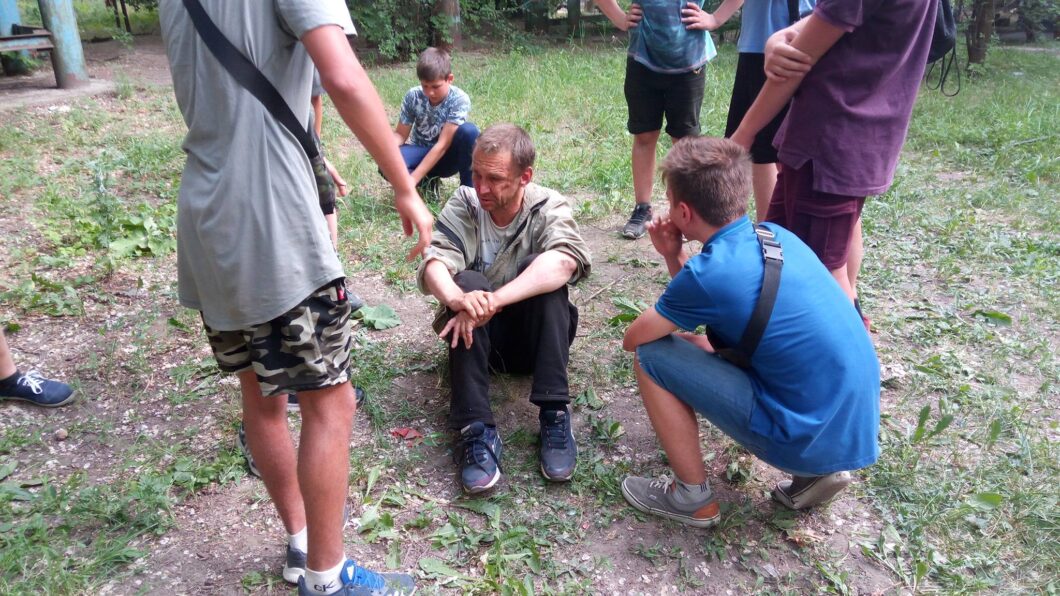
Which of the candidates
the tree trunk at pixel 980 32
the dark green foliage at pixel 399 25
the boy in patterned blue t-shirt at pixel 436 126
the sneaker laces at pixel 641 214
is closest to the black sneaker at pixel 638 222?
the sneaker laces at pixel 641 214

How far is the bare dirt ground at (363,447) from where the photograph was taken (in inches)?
84.1

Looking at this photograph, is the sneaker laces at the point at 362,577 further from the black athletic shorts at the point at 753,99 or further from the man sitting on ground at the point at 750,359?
the black athletic shorts at the point at 753,99

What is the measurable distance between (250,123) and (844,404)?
163cm

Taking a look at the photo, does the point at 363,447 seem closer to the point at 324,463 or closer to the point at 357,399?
the point at 357,399

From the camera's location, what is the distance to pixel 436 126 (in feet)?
15.3

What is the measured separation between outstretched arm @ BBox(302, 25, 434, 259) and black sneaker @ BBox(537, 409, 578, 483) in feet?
3.42

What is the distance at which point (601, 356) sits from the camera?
3213 millimetres

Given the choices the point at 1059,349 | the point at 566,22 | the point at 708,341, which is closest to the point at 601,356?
the point at 708,341

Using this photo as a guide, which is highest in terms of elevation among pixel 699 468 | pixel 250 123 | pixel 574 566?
pixel 250 123

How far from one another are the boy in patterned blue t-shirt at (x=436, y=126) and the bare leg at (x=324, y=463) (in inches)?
111

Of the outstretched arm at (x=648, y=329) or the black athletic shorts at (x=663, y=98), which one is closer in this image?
the outstretched arm at (x=648, y=329)

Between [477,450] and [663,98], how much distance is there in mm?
2561

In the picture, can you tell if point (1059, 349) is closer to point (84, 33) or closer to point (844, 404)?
point (844, 404)

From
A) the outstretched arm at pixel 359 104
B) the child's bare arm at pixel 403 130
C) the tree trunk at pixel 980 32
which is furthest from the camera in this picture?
the tree trunk at pixel 980 32
